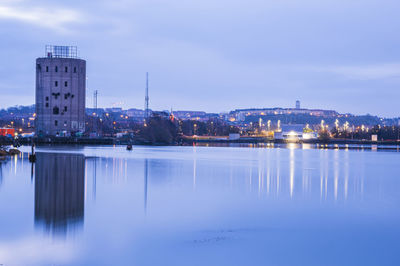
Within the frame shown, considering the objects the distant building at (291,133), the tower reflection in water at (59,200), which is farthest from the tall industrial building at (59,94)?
the distant building at (291,133)

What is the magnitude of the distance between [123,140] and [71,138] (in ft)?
73.1

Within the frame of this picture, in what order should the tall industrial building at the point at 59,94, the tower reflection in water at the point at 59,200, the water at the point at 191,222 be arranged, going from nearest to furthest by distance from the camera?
the water at the point at 191,222 < the tower reflection in water at the point at 59,200 < the tall industrial building at the point at 59,94

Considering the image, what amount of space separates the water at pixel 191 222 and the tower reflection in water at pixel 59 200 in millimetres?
34

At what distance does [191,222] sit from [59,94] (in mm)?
70720

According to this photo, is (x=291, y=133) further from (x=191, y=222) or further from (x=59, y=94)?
(x=191, y=222)

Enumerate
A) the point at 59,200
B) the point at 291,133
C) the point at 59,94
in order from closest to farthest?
the point at 59,200 → the point at 59,94 → the point at 291,133

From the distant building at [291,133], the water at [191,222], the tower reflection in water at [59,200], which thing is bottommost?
the water at [191,222]

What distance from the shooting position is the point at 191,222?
602 inches

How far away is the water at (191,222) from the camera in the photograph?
1134 cm

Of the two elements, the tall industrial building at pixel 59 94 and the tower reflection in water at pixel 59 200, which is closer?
the tower reflection in water at pixel 59 200

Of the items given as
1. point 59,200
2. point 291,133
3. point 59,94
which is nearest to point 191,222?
point 59,200

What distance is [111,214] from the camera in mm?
16062

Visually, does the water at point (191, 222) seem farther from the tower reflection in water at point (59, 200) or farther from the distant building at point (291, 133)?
the distant building at point (291, 133)

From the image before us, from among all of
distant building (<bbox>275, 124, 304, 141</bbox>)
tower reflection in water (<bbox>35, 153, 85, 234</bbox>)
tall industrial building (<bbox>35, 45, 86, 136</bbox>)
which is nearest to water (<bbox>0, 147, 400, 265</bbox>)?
tower reflection in water (<bbox>35, 153, 85, 234</bbox>)
